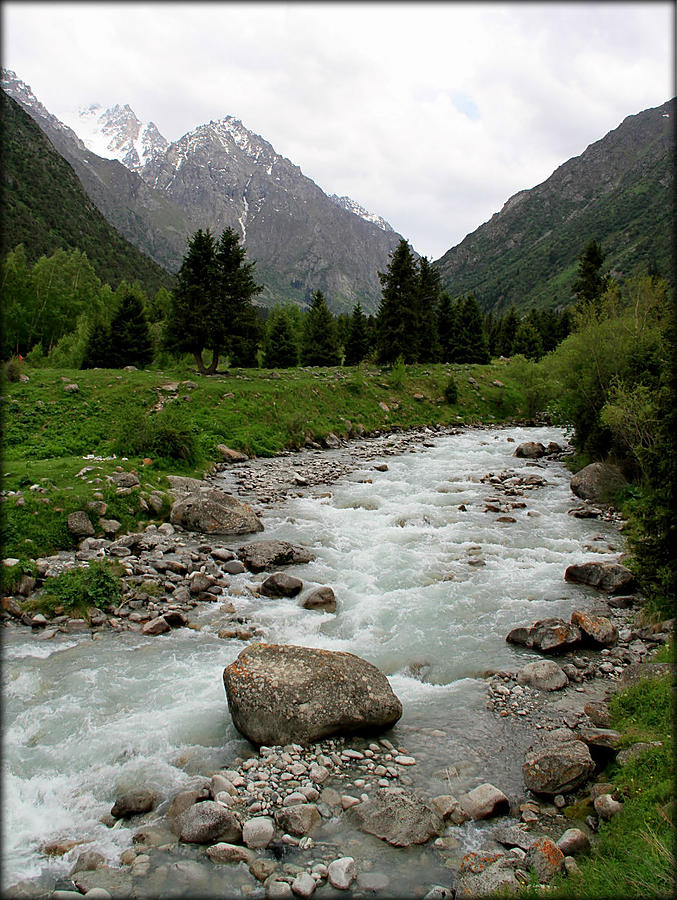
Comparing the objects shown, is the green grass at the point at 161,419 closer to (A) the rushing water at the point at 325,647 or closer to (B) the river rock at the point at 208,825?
(A) the rushing water at the point at 325,647

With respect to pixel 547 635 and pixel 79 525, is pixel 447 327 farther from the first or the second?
pixel 547 635

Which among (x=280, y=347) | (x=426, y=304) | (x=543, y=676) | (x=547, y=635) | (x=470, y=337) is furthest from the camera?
(x=470, y=337)

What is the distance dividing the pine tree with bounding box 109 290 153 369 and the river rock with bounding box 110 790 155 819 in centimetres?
4656

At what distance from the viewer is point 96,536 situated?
52.3 feet

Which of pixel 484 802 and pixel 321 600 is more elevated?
pixel 321 600

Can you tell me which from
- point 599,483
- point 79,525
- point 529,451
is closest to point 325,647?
point 79,525

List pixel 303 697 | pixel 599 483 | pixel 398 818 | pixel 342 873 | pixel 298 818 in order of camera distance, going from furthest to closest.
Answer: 1. pixel 599 483
2. pixel 303 697
3. pixel 398 818
4. pixel 298 818
5. pixel 342 873

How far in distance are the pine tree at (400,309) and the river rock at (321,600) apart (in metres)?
49.7

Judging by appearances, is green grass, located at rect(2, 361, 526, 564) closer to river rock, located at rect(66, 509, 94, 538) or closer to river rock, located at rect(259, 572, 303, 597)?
river rock, located at rect(66, 509, 94, 538)

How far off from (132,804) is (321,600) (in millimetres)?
7050

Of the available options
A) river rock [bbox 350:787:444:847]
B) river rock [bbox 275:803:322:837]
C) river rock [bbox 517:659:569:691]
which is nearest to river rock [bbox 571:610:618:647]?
river rock [bbox 517:659:569:691]

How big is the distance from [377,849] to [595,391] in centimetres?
2765

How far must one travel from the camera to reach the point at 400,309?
2354 inches

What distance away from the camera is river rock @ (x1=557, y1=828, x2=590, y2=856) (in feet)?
19.7
